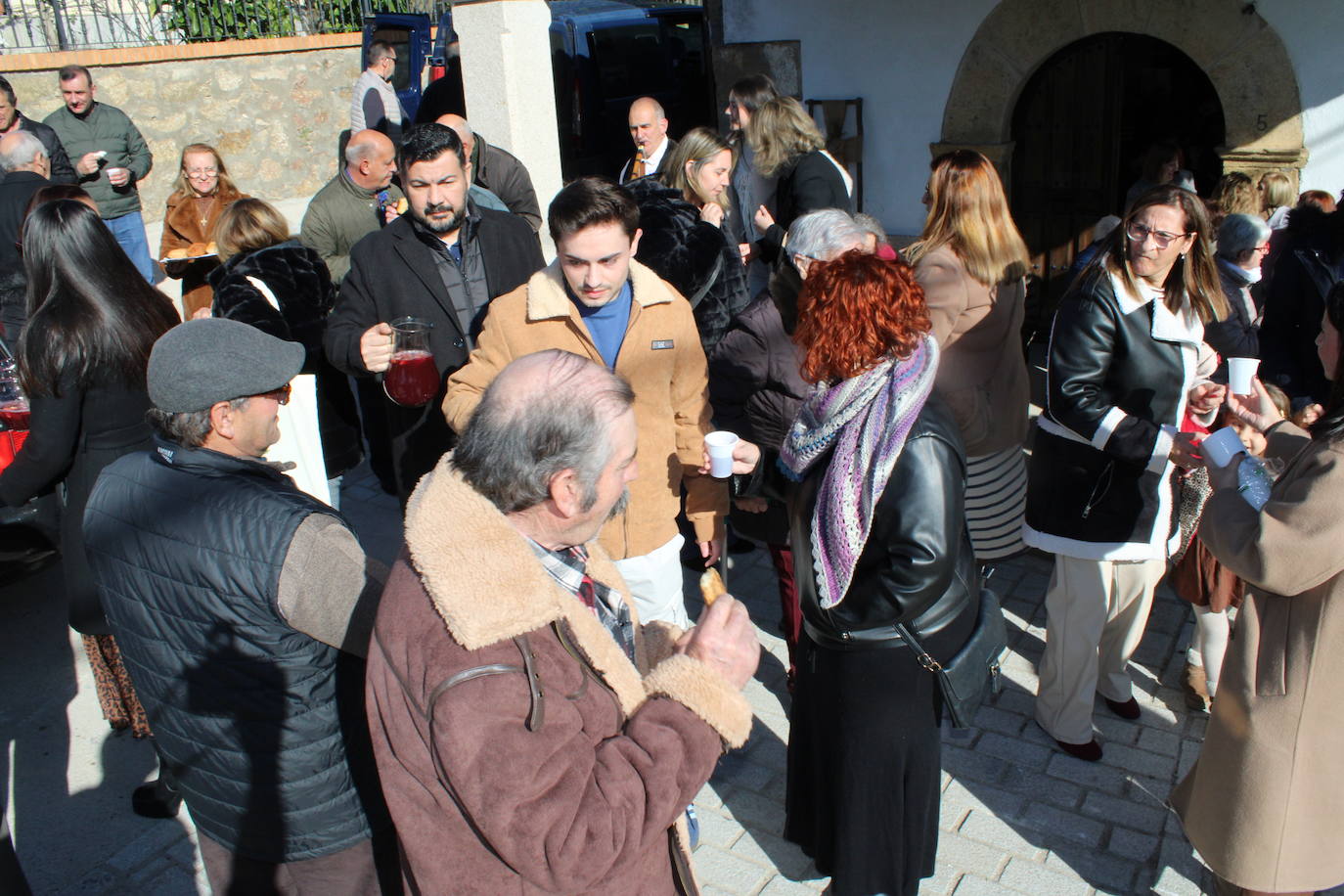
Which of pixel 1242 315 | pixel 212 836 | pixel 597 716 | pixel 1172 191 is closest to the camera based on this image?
pixel 597 716

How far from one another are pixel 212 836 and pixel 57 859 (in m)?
1.55

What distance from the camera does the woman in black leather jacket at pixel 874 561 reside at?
2525 millimetres

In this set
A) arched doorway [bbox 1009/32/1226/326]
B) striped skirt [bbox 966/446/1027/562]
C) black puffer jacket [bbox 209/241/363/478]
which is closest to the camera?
striped skirt [bbox 966/446/1027/562]

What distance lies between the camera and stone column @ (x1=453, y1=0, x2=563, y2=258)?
6.13m

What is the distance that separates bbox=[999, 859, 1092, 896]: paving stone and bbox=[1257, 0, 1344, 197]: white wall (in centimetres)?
548

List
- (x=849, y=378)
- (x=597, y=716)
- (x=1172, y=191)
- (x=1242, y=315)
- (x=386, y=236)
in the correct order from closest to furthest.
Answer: (x=597, y=716) < (x=849, y=378) < (x=1172, y=191) < (x=386, y=236) < (x=1242, y=315)

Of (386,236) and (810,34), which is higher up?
(810,34)

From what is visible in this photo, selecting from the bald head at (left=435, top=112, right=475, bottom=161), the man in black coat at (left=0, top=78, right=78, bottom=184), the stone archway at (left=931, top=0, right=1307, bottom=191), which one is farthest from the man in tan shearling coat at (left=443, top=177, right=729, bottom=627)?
the man in black coat at (left=0, top=78, right=78, bottom=184)

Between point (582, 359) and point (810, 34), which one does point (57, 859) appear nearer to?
point (582, 359)

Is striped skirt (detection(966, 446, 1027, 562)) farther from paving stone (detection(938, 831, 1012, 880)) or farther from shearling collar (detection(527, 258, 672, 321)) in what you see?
shearling collar (detection(527, 258, 672, 321))

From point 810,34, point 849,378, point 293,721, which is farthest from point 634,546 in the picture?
point 810,34

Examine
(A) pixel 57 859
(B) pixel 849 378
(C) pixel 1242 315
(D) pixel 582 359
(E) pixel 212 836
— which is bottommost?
(A) pixel 57 859

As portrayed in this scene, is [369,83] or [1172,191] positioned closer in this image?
[1172,191]

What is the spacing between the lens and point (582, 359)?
1826mm
